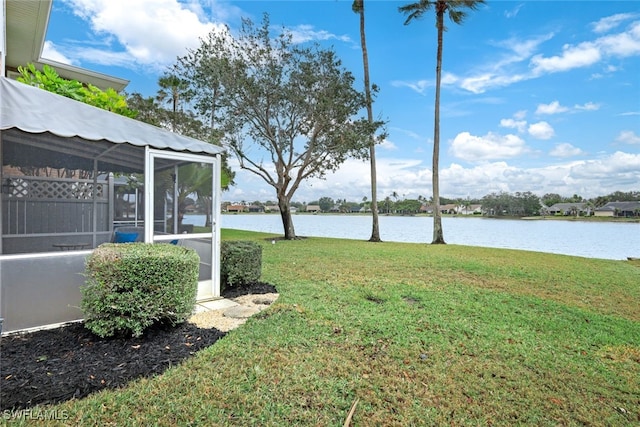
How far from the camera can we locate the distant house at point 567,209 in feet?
142

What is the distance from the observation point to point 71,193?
530cm

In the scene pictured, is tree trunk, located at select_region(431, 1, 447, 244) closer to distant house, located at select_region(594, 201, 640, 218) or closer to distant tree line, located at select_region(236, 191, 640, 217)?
distant tree line, located at select_region(236, 191, 640, 217)

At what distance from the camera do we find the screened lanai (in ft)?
10.8

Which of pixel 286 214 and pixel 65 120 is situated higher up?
pixel 65 120

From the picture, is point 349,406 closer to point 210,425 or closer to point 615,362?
point 210,425

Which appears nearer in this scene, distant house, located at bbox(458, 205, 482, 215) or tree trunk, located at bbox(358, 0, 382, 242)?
tree trunk, located at bbox(358, 0, 382, 242)

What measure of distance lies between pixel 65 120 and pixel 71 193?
2.46 metres

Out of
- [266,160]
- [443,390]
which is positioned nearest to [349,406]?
[443,390]

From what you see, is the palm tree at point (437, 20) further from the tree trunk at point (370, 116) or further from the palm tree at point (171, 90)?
the palm tree at point (171, 90)

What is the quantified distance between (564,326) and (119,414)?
4.95 m

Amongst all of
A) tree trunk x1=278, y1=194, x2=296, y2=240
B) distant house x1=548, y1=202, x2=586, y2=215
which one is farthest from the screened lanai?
distant house x1=548, y1=202, x2=586, y2=215

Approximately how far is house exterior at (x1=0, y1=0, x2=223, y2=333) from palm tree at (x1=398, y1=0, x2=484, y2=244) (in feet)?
44.7

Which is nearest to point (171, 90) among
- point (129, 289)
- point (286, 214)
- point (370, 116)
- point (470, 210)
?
point (286, 214)

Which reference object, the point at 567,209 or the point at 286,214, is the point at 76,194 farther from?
the point at 567,209
